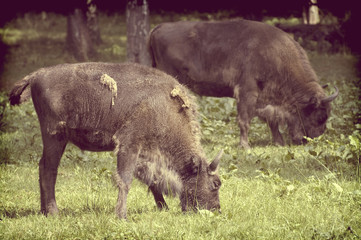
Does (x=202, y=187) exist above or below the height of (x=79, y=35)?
above

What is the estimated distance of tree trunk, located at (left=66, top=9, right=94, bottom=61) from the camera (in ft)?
64.8

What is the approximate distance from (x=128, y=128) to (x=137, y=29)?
8331mm

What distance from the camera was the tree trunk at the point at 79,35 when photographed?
1975 centimetres

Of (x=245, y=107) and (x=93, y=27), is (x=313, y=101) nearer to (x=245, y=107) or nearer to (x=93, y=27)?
(x=245, y=107)

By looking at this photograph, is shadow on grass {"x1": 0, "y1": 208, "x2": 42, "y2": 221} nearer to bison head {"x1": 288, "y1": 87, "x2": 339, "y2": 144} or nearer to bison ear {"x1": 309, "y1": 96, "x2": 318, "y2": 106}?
bison head {"x1": 288, "y1": 87, "x2": 339, "y2": 144}

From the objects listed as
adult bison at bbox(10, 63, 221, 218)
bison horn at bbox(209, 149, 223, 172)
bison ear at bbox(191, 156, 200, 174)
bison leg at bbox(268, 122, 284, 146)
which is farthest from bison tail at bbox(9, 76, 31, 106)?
bison leg at bbox(268, 122, 284, 146)

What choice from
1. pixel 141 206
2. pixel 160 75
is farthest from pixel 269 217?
pixel 160 75

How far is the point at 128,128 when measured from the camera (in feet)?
18.7

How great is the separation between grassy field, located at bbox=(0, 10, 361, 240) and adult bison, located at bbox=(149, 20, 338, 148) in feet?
1.54

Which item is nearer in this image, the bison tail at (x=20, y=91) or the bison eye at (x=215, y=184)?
the bison eye at (x=215, y=184)

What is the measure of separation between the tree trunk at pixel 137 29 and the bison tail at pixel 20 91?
759cm

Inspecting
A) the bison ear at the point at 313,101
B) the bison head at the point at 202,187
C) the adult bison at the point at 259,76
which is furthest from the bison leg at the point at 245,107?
the bison head at the point at 202,187

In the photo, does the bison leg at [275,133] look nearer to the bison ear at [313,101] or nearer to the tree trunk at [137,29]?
the bison ear at [313,101]

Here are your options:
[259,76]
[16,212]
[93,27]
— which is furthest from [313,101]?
[93,27]
